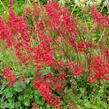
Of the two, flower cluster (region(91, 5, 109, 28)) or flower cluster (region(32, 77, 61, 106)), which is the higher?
flower cluster (region(91, 5, 109, 28))

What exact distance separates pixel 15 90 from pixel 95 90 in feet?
2.68

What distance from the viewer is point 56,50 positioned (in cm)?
420

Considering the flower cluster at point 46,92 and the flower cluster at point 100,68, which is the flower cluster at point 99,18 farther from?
the flower cluster at point 46,92

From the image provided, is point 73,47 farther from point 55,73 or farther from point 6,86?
point 6,86

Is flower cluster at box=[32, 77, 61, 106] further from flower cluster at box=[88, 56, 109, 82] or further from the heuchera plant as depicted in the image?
flower cluster at box=[88, 56, 109, 82]

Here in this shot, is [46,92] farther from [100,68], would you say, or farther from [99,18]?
[99,18]

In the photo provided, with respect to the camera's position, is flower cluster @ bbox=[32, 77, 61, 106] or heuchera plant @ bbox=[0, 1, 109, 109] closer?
flower cluster @ bbox=[32, 77, 61, 106]

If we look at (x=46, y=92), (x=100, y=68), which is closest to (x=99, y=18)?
(x=100, y=68)

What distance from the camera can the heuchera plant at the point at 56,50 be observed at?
356 cm

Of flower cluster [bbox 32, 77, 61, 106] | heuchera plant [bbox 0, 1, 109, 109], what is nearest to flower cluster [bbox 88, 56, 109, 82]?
heuchera plant [bbox 0, 1, 109, 109]

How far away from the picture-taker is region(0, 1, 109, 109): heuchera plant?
356 cm

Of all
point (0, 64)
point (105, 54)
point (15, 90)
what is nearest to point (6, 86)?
point (15, 90)

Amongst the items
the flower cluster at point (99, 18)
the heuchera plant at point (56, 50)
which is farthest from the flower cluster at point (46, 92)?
the flower cluster at point (99, 18)

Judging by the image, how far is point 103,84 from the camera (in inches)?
153
